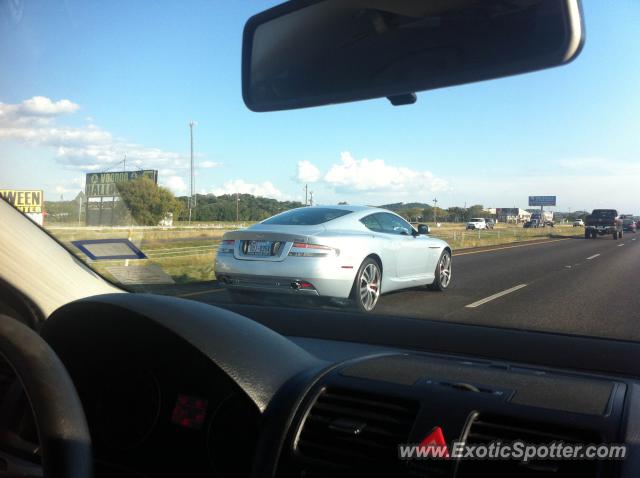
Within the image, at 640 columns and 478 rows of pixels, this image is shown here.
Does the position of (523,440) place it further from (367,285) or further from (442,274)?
(442,274)

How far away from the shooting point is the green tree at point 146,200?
12.9 ft

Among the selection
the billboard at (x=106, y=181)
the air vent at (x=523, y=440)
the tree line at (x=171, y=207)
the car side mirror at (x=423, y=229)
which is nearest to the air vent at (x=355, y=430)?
the air vent at (x=523, y=440)

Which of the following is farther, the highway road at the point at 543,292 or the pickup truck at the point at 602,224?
the pickup truck at the point at 602,224

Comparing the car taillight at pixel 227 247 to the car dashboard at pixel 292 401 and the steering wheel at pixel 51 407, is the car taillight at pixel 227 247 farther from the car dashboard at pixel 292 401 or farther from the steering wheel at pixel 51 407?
the steering wheel at pixel 51 407

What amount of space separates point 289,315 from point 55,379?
1.72m

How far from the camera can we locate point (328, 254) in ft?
19.0

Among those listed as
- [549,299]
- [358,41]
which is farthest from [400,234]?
[358,41]

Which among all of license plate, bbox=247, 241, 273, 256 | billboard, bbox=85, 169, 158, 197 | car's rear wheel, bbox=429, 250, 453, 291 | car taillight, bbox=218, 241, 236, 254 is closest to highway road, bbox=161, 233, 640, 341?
car's rear wheel, bbox=429, 250, 453, 291

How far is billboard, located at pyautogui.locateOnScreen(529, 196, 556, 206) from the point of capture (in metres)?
3.04

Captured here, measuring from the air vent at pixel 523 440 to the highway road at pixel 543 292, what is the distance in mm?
1509

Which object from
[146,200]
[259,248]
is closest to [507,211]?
[146,200]

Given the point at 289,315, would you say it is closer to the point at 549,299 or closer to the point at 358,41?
the point at 358,41

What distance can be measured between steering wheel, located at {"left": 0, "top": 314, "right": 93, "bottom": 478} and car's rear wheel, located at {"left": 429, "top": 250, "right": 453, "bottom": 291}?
450 cm

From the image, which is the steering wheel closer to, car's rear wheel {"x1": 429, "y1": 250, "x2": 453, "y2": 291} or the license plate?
the license plate
